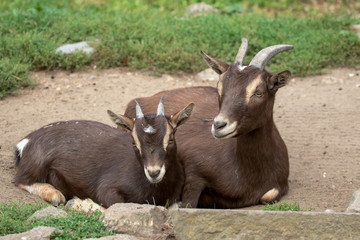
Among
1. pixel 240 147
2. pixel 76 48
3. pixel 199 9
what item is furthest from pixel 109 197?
pixel 199 9

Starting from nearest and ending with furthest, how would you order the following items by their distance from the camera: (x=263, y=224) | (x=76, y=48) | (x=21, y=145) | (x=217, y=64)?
(x=263, y=224) → (x=217, y=64) → (x=21, y=145) → (x=76, y=48)

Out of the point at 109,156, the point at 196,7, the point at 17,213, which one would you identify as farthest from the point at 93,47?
the point at 17,213

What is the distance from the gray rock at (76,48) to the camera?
41.2 feet

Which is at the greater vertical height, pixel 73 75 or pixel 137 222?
pixel 137 222

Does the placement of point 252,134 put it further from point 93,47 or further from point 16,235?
point 93,47

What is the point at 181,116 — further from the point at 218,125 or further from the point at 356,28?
the point at 356,28

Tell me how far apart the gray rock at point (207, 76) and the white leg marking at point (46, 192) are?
4150mm

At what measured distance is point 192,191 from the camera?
28.3ft

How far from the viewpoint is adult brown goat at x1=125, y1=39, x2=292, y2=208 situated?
26.8 feet

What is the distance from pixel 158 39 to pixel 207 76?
1017mm

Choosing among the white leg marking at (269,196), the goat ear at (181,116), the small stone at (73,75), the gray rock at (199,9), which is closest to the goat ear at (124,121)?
the goat ear at (181,116)

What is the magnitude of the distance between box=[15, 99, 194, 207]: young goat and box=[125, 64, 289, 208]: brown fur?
292mm

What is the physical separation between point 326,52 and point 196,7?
131 inches

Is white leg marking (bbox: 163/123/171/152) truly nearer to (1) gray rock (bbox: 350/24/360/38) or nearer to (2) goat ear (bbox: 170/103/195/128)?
(2) goat ear (bbox: 170/103/195/128)
